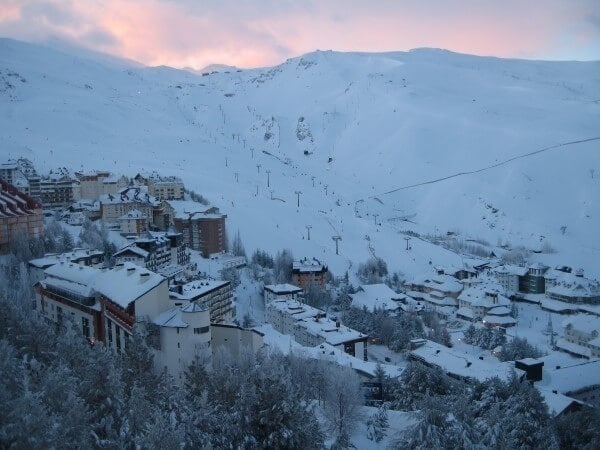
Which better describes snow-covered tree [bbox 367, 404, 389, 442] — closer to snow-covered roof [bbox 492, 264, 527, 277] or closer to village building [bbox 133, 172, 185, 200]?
snow-covered roof [bbox 492, 264, 527, 277]

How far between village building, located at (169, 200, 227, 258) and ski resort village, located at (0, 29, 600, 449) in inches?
4.2

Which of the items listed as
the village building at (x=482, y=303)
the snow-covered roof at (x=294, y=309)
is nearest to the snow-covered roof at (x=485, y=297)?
the village building at (x=482, y=303)

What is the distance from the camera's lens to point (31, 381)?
8859 millimetres

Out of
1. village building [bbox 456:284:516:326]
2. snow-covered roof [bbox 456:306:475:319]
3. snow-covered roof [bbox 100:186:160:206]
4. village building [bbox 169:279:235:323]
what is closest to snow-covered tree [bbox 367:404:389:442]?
village building [bbox 169:279:235:323]

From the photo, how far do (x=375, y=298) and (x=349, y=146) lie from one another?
5280cm

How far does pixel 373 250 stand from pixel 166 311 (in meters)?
24.7

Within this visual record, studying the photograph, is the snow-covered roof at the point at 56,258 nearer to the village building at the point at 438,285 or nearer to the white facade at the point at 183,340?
the white facade at the point at 183,340

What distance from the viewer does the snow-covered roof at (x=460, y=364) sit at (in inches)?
622

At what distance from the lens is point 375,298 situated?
26.7 m

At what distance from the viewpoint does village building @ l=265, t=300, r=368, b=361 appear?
19.1 m

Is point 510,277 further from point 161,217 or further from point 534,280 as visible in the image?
point 161,217

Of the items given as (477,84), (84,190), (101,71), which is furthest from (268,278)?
(101,71)

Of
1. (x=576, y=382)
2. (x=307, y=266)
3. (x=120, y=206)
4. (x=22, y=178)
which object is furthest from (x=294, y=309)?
(x=22, y=178)

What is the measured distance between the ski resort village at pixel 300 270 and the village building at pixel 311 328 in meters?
0.10
